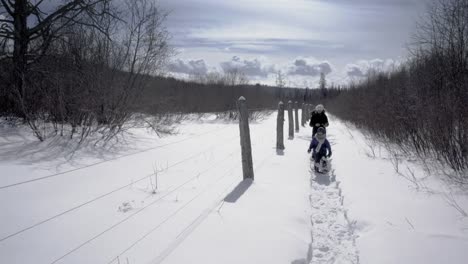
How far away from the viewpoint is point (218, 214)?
432 centimetres

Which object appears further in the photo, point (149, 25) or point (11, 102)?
point (149, 25)

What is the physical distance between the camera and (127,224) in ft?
13.3

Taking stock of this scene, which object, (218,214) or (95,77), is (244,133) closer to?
(218,214)

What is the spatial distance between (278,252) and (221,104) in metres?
25.5

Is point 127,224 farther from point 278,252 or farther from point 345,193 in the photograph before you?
point 345,193

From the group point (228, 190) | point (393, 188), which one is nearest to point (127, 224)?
point (228, 190)

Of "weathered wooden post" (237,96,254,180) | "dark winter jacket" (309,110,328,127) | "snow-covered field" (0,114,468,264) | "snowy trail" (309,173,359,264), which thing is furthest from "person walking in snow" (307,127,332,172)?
"weathered wooden post" (237,96,254,180)

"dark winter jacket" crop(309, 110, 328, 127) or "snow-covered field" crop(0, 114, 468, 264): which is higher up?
"dark winter jacket" crop(309, 110, 328, 127)

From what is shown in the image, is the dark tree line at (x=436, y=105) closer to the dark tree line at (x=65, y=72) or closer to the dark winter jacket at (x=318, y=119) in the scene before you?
the dark winter jacket at (x=318, y=119)

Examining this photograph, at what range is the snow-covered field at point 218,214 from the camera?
3.37 meters

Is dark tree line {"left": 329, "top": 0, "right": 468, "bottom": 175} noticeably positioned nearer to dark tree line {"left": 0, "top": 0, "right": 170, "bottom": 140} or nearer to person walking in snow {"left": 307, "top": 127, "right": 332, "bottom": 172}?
person walking in snow {"left": 307, "top": 127, "right": 332, "bottom": 172}

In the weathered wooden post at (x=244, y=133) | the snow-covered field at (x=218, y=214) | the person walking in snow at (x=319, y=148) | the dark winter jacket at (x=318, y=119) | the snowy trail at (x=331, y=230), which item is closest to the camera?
the snow-covered field at (x=218, y=214)

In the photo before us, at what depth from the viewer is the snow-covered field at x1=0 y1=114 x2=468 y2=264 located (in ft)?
11.0

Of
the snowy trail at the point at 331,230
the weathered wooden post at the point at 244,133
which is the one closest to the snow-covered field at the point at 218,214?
the snowy trail at the point at 331,230
